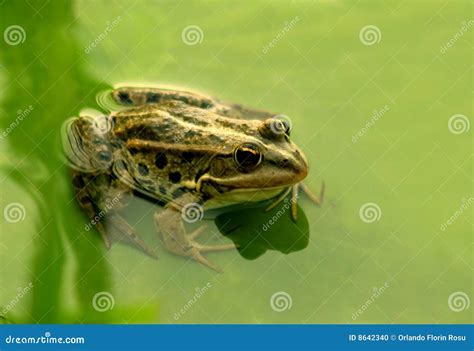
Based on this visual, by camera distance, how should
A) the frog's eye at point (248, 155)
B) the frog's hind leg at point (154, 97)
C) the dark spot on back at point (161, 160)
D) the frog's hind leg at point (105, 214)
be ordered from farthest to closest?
the frog's hind leg at point (154, 97) < the frog's hind leg at point (105, 214) < the dark spot on back at point (161, 160) < the frog's eye at point (248, 155)

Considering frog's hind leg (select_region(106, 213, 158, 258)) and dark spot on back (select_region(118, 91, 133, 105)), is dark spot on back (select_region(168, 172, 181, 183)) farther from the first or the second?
dark spot on back (select_region(118, 91, 133, 105))

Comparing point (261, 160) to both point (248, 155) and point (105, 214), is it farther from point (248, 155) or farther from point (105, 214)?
point (105, 214)

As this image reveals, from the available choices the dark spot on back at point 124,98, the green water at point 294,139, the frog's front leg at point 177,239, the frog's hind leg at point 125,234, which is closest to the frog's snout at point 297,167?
the green water at point 294,139

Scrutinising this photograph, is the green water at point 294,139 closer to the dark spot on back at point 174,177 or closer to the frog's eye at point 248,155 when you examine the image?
the dark spot on back at point 174,177

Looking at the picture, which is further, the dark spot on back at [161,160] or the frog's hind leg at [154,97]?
the frog's hind leg at [154,97]

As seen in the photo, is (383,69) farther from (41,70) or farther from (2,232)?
(2,232)

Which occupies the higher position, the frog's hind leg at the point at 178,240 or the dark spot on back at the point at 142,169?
the dark spot on back at the point at 142,169

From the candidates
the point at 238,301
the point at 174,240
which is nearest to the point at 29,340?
the point at 174,240

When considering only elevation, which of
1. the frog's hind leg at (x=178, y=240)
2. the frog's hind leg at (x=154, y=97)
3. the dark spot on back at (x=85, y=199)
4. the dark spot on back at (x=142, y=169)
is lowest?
the dark spot on back at (x=85, y=199)

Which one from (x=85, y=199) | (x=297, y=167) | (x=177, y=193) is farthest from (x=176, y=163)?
(x=297, y=167)

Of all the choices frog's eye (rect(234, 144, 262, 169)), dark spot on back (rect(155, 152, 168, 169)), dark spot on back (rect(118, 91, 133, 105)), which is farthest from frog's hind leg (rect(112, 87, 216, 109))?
frog's eye (rect(234, 144, 262, 169))
